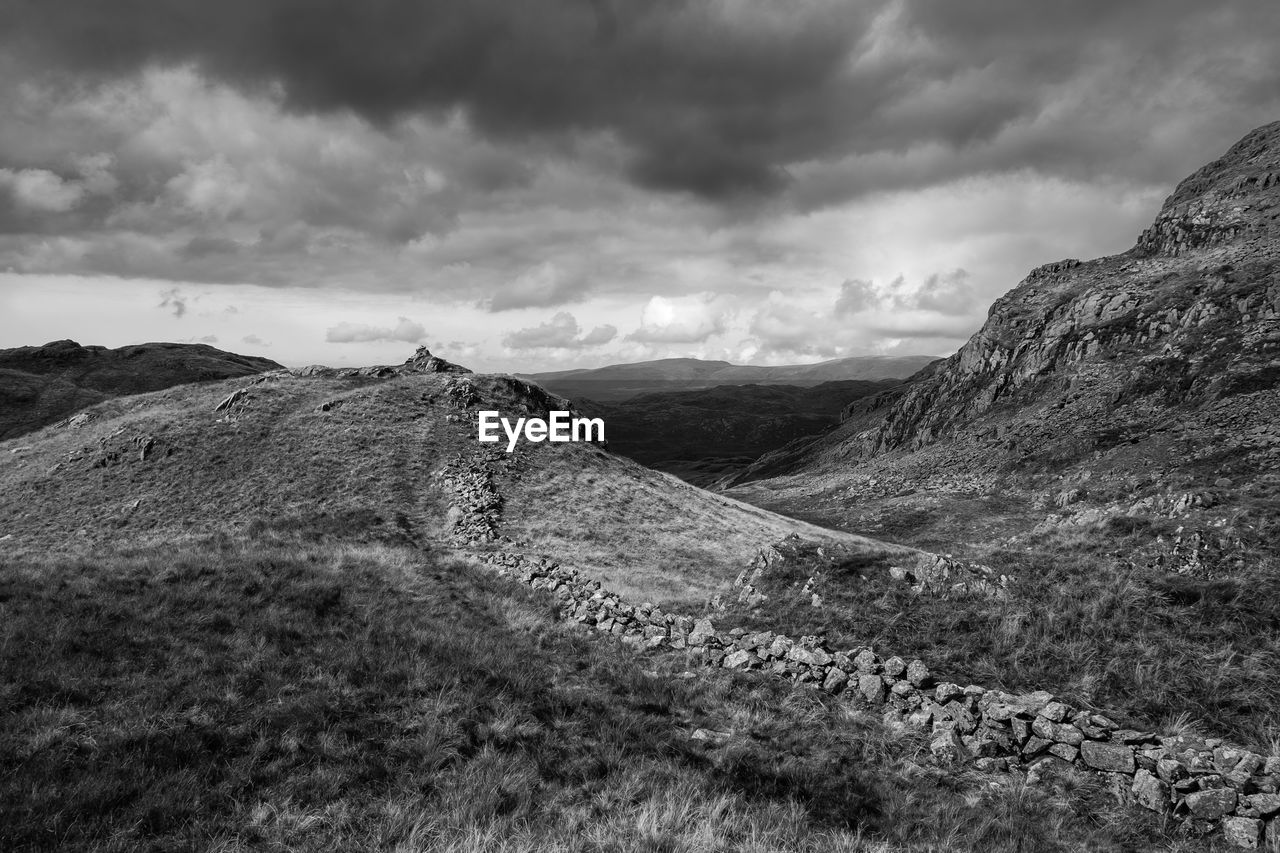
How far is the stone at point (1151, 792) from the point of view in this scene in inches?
274

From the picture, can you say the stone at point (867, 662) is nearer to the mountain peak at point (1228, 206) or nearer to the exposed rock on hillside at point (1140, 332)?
the exposed rock on hillside at point (1140, 332)

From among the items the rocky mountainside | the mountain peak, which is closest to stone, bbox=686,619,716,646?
the rocky mountainside

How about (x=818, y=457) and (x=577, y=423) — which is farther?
(x=818, y=457)

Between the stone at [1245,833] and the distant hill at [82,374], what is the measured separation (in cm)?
11303

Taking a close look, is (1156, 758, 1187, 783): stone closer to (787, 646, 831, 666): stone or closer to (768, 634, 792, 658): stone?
(787, 646, 831, 666): stone

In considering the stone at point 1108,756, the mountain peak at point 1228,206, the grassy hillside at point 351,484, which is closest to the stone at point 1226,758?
the stone at point 1108,756

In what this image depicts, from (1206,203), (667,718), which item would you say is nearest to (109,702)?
(667,718)

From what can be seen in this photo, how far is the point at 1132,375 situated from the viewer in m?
52.5

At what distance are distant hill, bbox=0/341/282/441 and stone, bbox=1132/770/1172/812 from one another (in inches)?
4421

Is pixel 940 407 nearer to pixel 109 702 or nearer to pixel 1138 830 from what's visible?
pixel 1138 830

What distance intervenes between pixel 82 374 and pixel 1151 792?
501 feet

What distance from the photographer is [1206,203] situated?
65562mm

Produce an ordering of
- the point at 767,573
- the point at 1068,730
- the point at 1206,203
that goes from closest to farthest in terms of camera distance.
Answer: the point at 1068,730, the point at 767,573, the point at 1206,203

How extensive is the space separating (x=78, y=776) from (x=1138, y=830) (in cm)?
1299
